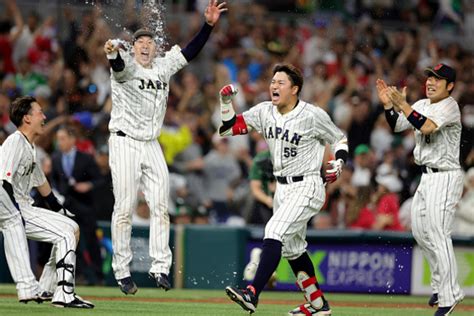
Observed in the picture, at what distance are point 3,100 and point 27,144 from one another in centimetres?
730

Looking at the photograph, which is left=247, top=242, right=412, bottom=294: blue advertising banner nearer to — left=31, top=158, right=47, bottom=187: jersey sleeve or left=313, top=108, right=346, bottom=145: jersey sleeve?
left=31, top=158, right=47, bottom=187: jersey sleeve

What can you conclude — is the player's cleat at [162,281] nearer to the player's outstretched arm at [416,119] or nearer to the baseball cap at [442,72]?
the player's outstretched arm at [416,119]

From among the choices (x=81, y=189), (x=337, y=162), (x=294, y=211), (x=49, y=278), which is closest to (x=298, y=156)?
(x=337, y=162)


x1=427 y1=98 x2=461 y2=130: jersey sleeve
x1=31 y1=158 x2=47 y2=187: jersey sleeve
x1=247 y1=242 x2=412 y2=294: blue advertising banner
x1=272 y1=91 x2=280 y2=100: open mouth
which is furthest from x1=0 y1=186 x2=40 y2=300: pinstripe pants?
x1=247 y1=242 x2=412 y2=294: blue advertising banner

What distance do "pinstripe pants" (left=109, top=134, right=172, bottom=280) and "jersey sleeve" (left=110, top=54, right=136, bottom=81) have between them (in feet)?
2.01

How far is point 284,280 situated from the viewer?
16.6m

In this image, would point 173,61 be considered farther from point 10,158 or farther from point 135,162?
point 10,158

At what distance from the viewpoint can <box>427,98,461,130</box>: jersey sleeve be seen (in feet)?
38.4

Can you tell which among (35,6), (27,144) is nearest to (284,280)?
(27,144)

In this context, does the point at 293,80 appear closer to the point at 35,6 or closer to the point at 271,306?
the point at 271,306

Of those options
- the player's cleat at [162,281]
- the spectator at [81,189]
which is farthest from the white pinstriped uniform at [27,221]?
the spectator at [81,189]

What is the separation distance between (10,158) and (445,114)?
4.20 m

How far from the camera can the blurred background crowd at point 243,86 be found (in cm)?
1736

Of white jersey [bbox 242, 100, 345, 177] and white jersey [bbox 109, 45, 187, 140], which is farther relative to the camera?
white jersey [bbox 109, 45, 187, 140]
